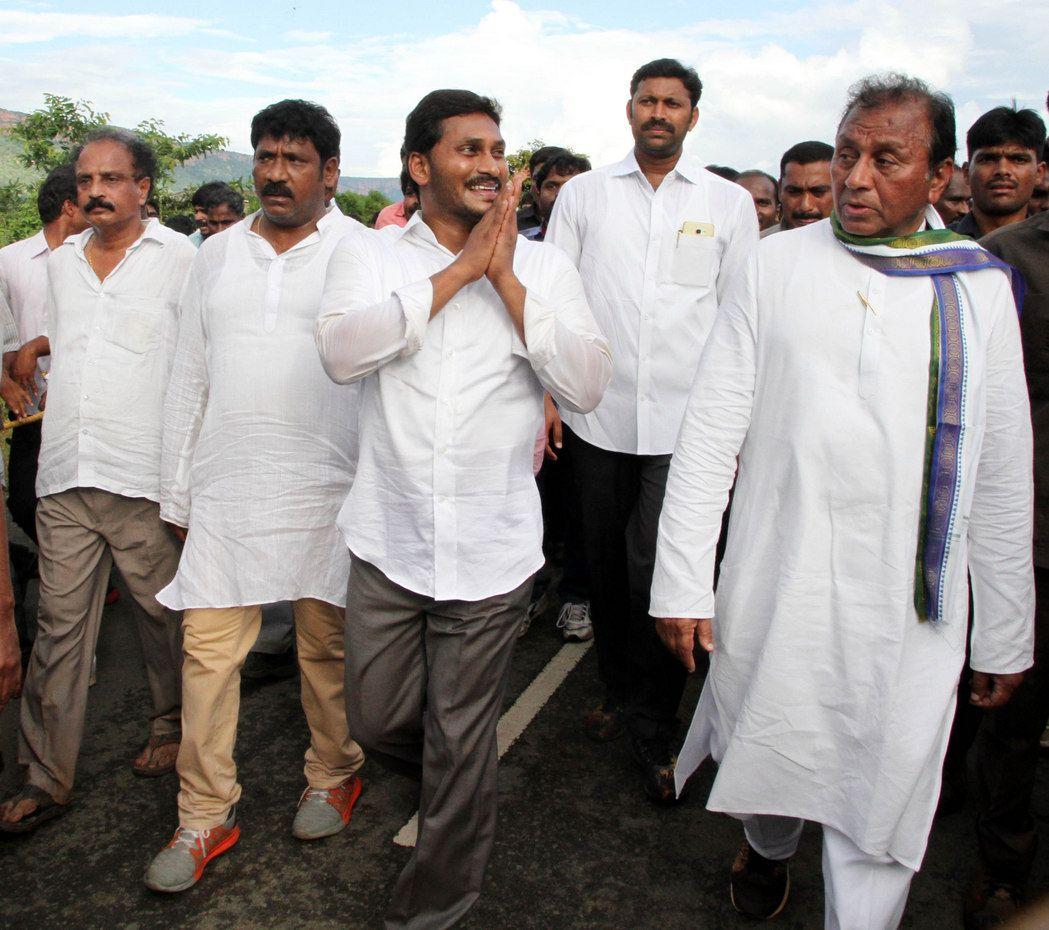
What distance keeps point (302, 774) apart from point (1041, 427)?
2.79 metres

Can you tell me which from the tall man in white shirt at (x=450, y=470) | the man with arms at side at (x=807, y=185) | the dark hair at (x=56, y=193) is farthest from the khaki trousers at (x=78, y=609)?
the man with arms at side at (x=807, y=185)

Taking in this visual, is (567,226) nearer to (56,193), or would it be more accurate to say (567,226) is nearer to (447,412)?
(447,412)

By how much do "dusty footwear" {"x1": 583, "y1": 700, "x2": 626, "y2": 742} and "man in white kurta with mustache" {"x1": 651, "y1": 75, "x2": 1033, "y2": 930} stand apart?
4.34 feet

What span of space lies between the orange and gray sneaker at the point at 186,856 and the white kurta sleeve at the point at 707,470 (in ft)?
5.28

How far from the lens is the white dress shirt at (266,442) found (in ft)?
10.2

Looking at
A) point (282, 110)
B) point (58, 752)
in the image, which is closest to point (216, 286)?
point (282, 110)

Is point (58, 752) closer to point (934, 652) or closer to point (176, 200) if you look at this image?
point (934, 652)

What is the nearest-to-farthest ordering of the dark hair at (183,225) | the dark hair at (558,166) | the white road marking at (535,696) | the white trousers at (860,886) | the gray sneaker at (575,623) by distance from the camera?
1. the white trousers at (860,886)
2. the white road marking at (535,696)
3. the gray sneaker at (575,623)
4. the dark hair at (558,166)
5. the dark hair at (183,225)

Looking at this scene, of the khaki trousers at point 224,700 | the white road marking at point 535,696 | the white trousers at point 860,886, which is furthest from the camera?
the white road marking at point 535,696

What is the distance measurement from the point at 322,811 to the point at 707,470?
5.75 ft

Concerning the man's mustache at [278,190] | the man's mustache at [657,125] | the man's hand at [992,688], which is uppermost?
the man's mustache at [657,125]

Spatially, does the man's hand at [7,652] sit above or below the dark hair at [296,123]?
below

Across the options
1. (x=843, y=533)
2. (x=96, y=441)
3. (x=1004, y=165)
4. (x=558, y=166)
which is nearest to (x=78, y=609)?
(x=96, y=441)

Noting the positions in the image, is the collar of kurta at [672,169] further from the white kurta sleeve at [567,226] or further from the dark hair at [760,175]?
the dark hair at [760,175]
